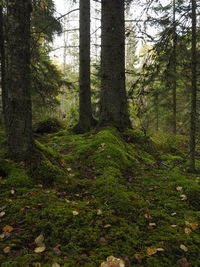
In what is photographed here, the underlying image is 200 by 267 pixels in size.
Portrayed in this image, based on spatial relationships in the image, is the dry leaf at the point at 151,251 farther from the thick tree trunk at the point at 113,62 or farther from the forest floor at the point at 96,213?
the thick tree trunk at the point at 113,62

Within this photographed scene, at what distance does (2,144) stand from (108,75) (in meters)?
3.39

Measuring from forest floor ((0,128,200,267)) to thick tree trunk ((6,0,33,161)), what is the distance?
1.07 ft

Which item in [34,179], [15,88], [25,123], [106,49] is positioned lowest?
[34,179]

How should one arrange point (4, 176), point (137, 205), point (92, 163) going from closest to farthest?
point (137, 205), point (4, 176), point (92, 163)

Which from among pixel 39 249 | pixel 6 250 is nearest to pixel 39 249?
pixel 39 249

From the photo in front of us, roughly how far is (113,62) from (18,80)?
317 cm

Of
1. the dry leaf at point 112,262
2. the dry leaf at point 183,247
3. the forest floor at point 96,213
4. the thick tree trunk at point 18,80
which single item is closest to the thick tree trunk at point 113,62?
Answer: the forest floor at point 96,213

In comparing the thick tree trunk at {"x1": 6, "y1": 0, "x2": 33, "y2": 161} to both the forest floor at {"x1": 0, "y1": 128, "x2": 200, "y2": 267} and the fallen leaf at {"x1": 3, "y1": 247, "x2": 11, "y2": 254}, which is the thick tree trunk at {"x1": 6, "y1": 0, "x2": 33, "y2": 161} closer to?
the forest floor at {"x1": 0, "y1": 128, "x2": 200, "y2": 267}

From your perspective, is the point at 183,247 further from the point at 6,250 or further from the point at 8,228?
the point at 8,228

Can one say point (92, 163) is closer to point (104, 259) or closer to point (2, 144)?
point (2, 144)

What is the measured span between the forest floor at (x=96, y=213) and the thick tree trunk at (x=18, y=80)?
0.32m

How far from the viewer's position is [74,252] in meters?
2.11

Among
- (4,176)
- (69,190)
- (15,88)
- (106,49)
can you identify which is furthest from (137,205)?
(106,49)

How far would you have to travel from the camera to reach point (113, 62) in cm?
586
